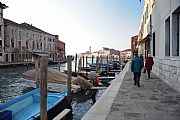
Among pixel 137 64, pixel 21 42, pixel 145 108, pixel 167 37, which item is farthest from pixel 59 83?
pixel 21 42

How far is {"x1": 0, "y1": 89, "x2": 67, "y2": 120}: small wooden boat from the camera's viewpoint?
7.38 m

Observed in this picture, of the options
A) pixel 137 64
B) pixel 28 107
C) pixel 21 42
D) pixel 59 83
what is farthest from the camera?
pixel 21 42

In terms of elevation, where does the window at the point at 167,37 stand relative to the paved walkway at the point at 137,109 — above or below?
above

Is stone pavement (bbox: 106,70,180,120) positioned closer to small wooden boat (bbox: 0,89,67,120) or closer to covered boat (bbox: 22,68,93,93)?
small wooden boat (bbox: 0,89,67,120)

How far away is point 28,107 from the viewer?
360 inches

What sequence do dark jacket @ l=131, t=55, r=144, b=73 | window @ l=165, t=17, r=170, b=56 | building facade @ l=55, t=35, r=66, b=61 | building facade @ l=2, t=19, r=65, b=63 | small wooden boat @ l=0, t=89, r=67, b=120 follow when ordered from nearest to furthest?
1. small wooden boat @ l=0, t=89, r=67, b=120
2. dark jacket @ l=131, t=55, r=144, b=73
3. window @ l=165, t=17, r=170, b=56
4. building facade @ l=2, t=19, r=65, b=63
5. building facade @ l=55, t=35, r=66, b=61

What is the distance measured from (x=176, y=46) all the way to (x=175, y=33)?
51 cm

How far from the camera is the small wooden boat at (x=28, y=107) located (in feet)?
24.2

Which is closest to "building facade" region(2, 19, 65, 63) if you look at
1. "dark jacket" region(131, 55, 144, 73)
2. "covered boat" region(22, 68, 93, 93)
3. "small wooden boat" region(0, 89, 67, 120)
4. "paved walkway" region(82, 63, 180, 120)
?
"covered boat" region(22, 68, 93, 93)

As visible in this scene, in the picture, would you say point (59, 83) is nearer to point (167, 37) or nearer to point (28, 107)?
point (28, 107)

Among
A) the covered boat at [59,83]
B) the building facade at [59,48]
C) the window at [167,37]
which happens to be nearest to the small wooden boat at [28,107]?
the covered boat at [59,83]

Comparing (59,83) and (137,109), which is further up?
(137,109)

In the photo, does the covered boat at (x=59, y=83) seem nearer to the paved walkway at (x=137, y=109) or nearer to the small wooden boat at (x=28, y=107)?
the small wooden boat at (x=28, y=107)

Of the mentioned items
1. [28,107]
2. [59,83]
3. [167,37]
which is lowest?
[28,107]
